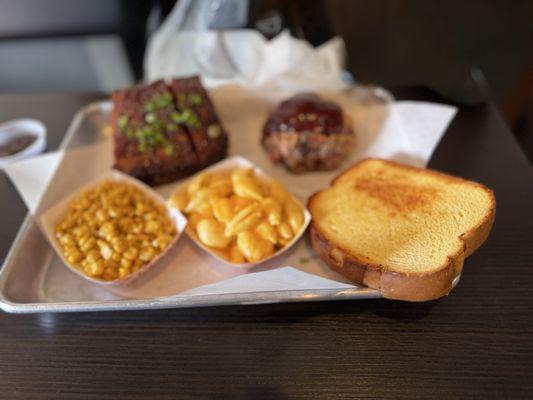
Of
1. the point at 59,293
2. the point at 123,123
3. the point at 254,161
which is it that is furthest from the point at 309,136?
the point at 59,293

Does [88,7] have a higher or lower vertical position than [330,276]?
higher

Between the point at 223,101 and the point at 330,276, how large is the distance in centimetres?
113

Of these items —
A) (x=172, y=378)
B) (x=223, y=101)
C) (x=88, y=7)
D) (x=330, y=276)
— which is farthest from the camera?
(x=88, y=7)

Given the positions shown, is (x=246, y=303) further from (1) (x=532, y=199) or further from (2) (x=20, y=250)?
(1) (x=532, y=199)

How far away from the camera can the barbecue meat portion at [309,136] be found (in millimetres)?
1751

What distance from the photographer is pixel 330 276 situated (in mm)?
1378

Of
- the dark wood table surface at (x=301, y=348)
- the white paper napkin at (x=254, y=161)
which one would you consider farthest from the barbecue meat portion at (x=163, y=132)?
the dark wood table surface at (x=301, y=348)

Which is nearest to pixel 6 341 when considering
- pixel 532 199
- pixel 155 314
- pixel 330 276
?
pixel 155 314

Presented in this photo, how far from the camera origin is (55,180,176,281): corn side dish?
1.34m

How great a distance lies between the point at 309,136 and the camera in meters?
1.75

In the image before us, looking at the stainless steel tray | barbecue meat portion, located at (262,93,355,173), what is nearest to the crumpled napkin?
barbecue meat portion, located at (262,93,355,173)

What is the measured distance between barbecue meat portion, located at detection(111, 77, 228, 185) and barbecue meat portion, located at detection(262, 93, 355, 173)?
28 cm

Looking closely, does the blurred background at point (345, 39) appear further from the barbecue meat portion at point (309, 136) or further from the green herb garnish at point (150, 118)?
the green herb garnish at point (150, 118)

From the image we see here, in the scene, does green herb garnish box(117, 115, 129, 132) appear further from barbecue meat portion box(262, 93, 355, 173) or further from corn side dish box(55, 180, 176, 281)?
barbecue meat portion box(262, 93, 355, 173)
